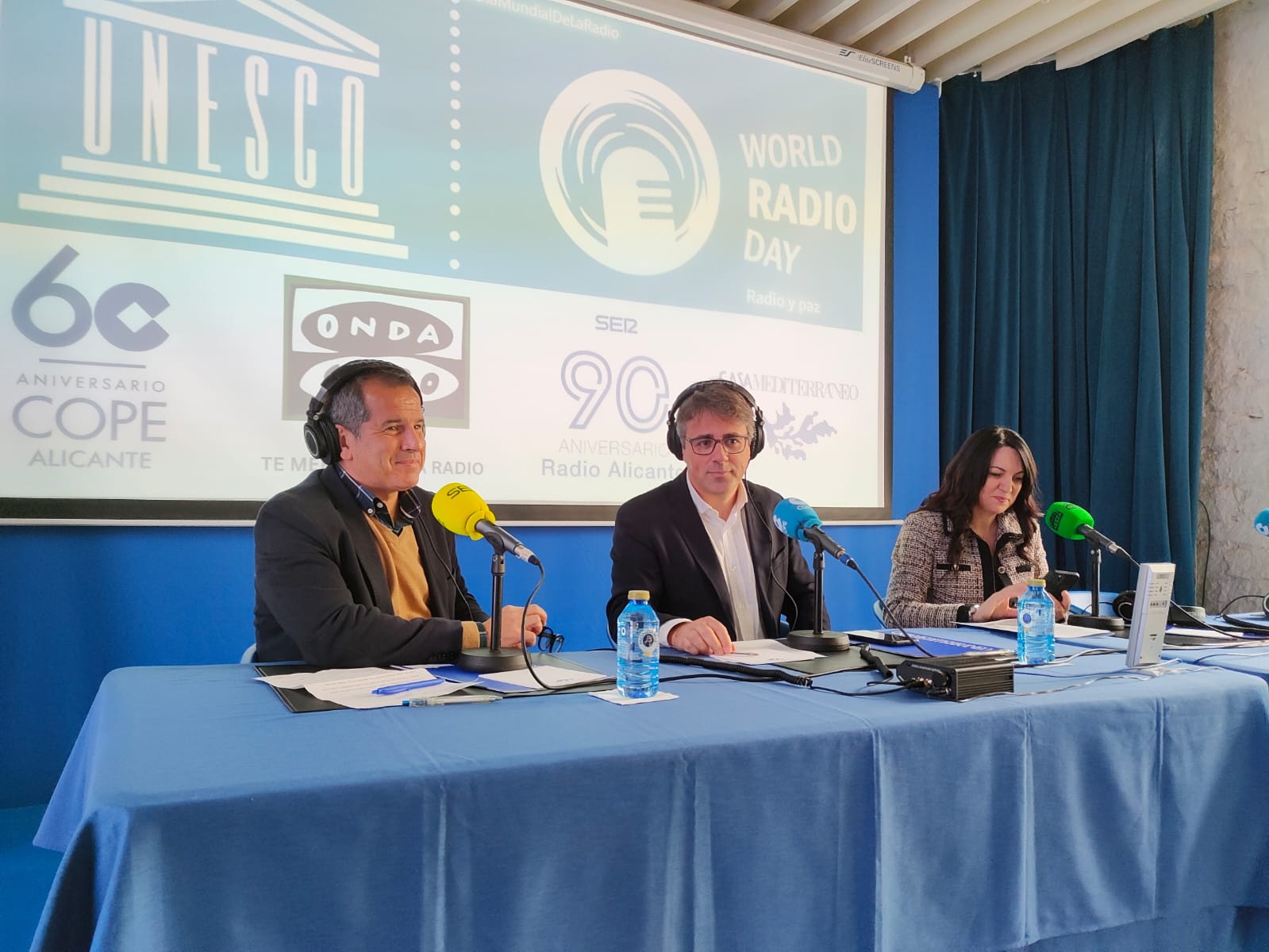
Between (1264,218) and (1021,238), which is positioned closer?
(1264,218)

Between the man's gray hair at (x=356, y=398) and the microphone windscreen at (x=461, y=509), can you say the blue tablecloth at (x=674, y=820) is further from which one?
the man's gray hair at (x=356, y=398)

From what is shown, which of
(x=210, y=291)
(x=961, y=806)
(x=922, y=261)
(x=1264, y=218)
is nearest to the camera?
(x=961, y=806)

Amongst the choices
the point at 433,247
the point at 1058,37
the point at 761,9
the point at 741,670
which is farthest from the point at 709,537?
the point at 1058,37

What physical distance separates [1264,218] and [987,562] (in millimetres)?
2298

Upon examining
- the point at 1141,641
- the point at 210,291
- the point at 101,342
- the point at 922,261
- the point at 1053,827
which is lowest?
the point at 1053,827

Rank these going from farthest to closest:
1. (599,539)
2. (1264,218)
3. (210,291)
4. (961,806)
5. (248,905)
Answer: (1264,218), (599,539), (210,291), (961,806), (248,905)

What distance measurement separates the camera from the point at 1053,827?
4.70 ft

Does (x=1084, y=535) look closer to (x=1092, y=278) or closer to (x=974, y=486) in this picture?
(x=974, y=486)

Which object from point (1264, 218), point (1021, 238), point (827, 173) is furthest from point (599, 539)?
point (1264, 218)

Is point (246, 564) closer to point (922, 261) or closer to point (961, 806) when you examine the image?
point (961, 806)

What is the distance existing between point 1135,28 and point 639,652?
3.81m

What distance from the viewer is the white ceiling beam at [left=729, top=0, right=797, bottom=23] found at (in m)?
3.89

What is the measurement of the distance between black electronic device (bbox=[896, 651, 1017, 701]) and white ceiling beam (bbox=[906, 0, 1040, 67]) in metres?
3.28

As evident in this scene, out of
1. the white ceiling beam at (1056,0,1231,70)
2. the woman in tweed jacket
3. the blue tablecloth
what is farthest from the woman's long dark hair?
the white ceiling beam at (1056,0,1231,70)
